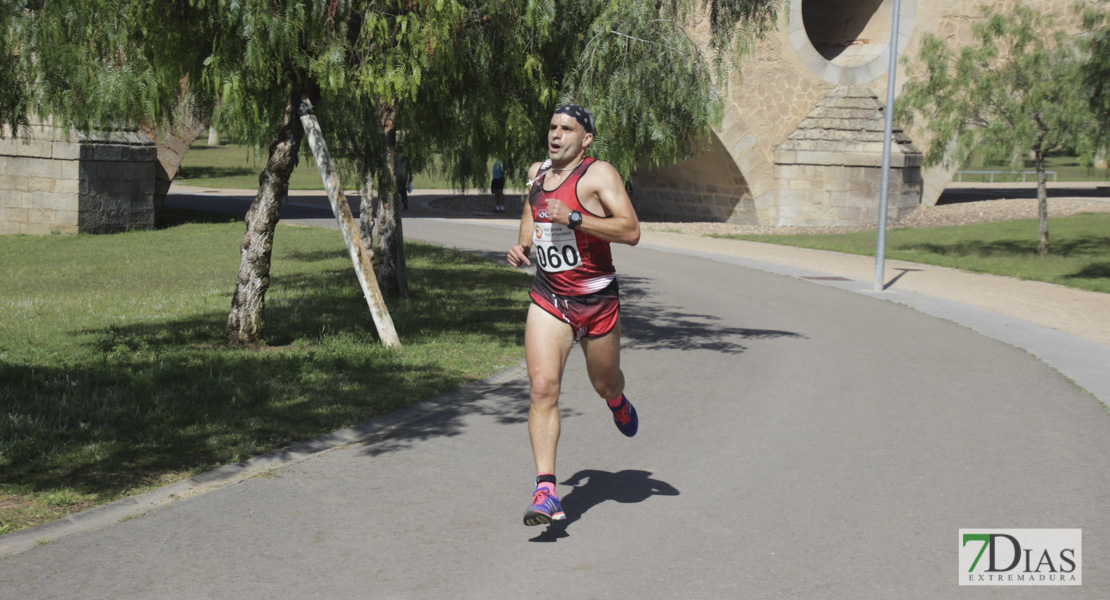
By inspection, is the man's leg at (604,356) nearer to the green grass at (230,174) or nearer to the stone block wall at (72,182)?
the stone block wall at (72,182)

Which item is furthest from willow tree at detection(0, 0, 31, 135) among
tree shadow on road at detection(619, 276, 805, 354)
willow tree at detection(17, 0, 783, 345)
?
tree shadow on road at detection(619, 276, 805, 354)

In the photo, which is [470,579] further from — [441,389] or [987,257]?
[987,257]

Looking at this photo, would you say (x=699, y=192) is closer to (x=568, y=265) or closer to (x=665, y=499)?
(x=665, y=499)

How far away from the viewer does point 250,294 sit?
932 centimetres

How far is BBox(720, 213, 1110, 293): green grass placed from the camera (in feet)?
58.2

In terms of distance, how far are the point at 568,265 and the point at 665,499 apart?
136cm

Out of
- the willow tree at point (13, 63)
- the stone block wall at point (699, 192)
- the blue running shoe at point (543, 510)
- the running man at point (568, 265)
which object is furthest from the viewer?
the stone block wall at point (699, 192)

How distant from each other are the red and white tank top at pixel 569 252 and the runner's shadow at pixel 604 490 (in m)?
1.11

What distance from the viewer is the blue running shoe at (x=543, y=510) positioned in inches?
181

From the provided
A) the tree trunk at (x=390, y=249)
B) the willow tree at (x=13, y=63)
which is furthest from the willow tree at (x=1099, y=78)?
the willow tree at (x=13, y=63)

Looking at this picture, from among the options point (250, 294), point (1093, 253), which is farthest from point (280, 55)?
point (1093, 253)

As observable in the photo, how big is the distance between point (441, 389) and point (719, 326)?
480 cm

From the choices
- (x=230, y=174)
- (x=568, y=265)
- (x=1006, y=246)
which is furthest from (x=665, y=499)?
(x=230, y=174)

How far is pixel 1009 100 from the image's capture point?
63.7ft
